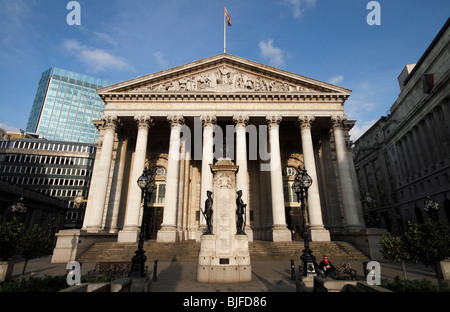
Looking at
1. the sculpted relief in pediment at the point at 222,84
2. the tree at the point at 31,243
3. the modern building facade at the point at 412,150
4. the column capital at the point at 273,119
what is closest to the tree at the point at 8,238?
the tree at the point at 31,243

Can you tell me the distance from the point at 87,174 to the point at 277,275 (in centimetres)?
6165

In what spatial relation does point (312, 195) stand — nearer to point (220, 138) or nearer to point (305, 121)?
point (305, 121)

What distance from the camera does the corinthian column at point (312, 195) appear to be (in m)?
22.1

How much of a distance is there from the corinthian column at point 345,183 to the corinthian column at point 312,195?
2.59 m

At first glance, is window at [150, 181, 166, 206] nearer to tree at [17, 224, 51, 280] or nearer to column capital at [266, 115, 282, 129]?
column capital at [266, 115, 282, 129]

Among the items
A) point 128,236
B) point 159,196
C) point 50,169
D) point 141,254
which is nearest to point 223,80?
point 159,196

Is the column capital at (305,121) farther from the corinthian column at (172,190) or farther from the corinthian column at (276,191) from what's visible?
the corinthian column at (172,190)

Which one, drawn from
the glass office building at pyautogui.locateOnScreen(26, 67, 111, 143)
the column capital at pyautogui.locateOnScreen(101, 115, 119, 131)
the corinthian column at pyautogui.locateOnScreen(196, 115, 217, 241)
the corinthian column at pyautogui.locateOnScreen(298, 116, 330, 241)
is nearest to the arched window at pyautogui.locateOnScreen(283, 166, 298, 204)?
the corinthian column at pyautogui.locateOnScreen(298, 116, 330, 241)

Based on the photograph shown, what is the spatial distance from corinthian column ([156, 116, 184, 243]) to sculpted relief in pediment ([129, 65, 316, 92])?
3862mm
